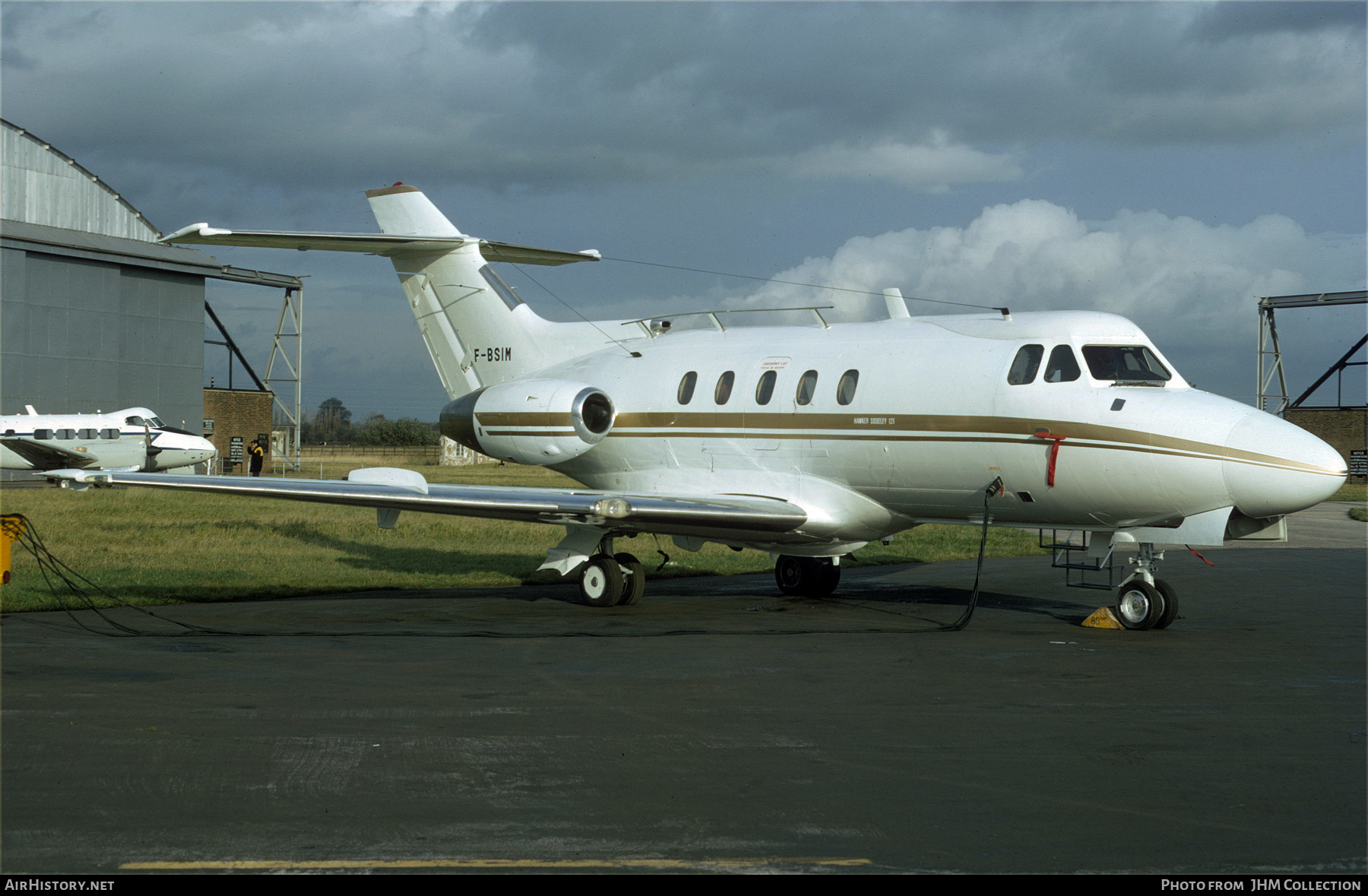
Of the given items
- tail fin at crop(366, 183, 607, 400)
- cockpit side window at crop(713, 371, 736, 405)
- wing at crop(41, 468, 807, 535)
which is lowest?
wing at crop(41, 468, 807, 535)

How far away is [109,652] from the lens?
11062 mm

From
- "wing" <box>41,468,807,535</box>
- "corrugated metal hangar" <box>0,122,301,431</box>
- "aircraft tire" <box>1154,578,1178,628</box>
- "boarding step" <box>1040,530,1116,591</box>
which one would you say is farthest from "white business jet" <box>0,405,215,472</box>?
"aircraft tire" <box>1154,578,1178,628</box>

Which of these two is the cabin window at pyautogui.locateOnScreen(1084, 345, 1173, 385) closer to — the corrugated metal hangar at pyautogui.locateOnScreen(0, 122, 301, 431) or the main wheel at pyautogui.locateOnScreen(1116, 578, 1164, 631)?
the main wheel at pyautogui.locateOnScreen(1116, 578, 1164, 631)

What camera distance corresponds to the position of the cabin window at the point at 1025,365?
13500 millimetres

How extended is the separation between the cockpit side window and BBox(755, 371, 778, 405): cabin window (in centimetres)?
43

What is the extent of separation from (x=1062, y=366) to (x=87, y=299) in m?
46.9

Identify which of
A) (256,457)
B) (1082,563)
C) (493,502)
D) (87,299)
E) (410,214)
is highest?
(87,299)

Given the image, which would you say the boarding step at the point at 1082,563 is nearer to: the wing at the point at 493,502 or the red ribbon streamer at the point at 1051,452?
the red ribbon streamer at the point at 1051,452

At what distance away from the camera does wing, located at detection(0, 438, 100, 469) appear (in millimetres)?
41938

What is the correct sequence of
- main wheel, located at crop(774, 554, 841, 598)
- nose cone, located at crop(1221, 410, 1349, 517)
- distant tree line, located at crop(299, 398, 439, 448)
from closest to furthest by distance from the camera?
nose cone, located at crop(1221, 410, 1349, 517)
main wheel, located at crop(774, 554, 841, 598)
distant tree line, located at crop(299, 398, 439, 448)

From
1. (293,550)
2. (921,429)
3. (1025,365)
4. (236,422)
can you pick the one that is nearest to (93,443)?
(236,422)

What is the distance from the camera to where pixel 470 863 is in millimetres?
5281

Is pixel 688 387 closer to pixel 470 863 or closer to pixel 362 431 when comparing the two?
pixel 470 863
